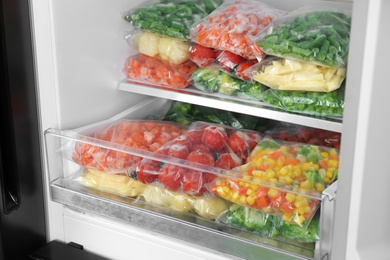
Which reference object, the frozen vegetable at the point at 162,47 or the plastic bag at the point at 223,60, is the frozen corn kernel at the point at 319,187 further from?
the frozen vegetable at the point at 162,47

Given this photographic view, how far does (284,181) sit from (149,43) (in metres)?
0.58

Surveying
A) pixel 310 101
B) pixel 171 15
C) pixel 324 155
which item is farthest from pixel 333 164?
pixel 171 15

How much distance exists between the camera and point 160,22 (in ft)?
4.98

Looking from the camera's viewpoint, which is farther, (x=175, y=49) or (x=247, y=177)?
(x=175, y=49)

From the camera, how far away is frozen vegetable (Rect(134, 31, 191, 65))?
1527 mm

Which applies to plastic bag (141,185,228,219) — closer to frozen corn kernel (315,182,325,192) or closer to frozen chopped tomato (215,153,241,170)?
frozen chopped tomato (215,153,241,170)

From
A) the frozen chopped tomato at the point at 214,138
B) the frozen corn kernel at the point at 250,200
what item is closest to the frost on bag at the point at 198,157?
the frozen chopped tomato at the point at 214,138

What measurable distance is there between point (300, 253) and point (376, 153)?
1.07 feet

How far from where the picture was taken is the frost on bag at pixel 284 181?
1.19 m

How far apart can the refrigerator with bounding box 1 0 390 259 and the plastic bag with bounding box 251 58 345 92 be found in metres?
0.07

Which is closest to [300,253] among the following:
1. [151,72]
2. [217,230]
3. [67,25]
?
[217,230]

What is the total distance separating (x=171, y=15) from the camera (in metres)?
1.54

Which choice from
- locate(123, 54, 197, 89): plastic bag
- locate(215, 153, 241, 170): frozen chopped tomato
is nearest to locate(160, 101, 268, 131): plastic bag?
locate(123, 54, 197, 89): plastic bag

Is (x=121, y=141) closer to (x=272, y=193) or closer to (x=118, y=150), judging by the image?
(x=118, y=150)
